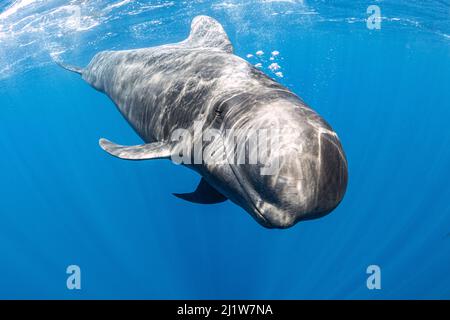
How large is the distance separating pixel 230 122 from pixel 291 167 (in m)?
1.39

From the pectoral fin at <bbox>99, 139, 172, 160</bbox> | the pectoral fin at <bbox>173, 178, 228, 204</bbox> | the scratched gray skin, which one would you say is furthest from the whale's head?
the pectoral fin at <bbox>173, 178, 228, 204</bbox>

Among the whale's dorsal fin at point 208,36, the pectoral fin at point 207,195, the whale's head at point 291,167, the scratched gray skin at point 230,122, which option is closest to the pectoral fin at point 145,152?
the scratched gray skin at point 230,122

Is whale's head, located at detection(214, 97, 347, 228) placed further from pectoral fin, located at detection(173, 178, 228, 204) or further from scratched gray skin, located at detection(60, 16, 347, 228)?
pectoral fin, located at detection(173, 178, 228, 204)

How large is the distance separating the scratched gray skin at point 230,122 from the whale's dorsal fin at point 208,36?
0.05 meters

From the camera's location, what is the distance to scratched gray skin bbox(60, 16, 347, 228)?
10.6 ft

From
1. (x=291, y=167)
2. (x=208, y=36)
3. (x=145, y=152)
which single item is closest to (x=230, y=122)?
(x=291, y=167)

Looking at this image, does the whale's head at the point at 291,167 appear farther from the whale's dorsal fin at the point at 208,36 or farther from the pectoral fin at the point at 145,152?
the whale's dorsal fin at the point at 208,36

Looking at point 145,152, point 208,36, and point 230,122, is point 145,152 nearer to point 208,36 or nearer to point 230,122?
point 230,122

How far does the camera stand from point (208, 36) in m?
9.00

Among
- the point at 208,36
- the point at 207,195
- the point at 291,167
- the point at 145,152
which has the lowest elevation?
the point at 207,195

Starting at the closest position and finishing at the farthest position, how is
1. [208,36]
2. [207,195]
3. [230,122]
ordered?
[230,122] < [207,195] < [208,36]
